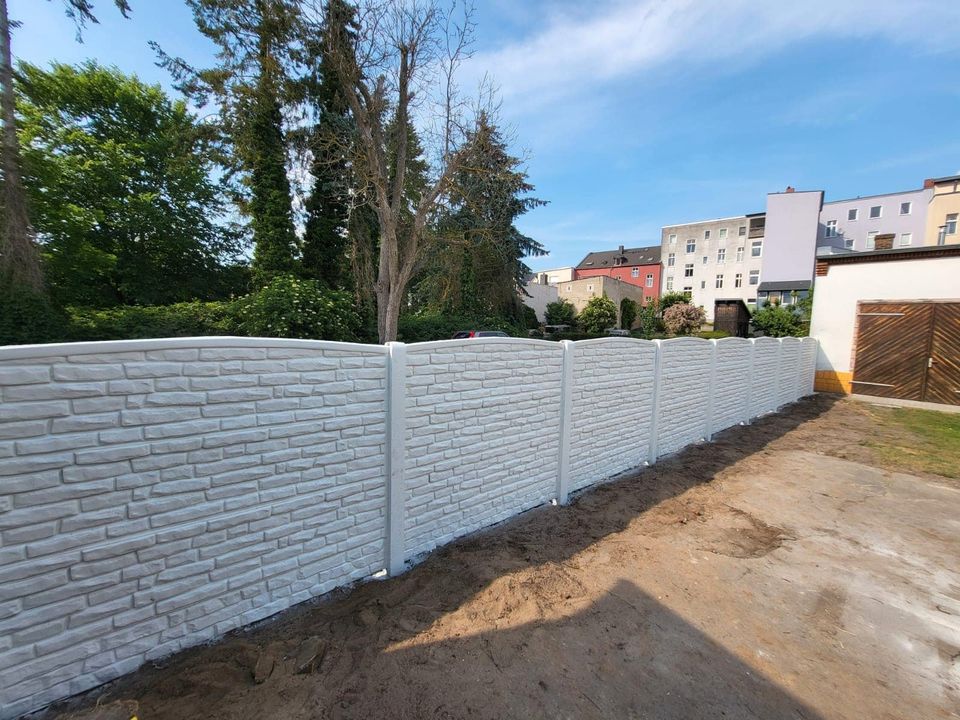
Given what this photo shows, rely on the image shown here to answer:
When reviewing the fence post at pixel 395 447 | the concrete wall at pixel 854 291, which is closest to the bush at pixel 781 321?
the concrete wall at pixel 854 291

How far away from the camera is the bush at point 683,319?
25.7m

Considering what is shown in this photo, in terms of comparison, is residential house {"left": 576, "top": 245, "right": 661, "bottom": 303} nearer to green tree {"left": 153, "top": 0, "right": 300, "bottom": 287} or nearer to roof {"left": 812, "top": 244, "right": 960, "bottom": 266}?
roof {"left": 812, "top": 244, "right": 960, "bottom": 266}

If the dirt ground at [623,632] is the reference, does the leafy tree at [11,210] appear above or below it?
above

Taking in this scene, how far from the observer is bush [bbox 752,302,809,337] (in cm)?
2003

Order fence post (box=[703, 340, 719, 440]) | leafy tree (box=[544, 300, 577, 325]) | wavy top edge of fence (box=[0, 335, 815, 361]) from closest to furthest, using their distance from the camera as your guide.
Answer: wavy top edge of fence (box=[0, 335, 815, 361])
fence post (box=[703, 340, 719, 440])
leafy tree (box=[544, 300, 577, 325])


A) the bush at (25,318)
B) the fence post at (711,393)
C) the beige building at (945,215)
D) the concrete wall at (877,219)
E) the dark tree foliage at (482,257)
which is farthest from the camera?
the concrete wall at (877,219)

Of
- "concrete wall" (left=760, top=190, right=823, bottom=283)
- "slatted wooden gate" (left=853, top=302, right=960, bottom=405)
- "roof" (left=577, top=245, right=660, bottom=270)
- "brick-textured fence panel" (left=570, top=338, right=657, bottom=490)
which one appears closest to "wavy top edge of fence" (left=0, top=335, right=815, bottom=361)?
"brick-textured fence panel" (left=570, top=338, right=657, bottom=490)

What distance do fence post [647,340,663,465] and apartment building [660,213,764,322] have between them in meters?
35.0

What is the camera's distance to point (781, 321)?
808 inches

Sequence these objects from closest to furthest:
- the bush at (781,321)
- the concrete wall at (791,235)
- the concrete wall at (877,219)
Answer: the bush at (781,321)
the concrete wall at (791,235)
the concrete wall at (877,219)

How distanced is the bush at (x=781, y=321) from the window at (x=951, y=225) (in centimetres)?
1170

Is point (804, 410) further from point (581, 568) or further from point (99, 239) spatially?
point (99, 239)

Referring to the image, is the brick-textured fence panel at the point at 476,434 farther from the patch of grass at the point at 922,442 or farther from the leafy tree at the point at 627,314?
the leafy tree at the point at 627,314

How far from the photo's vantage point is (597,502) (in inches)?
154
